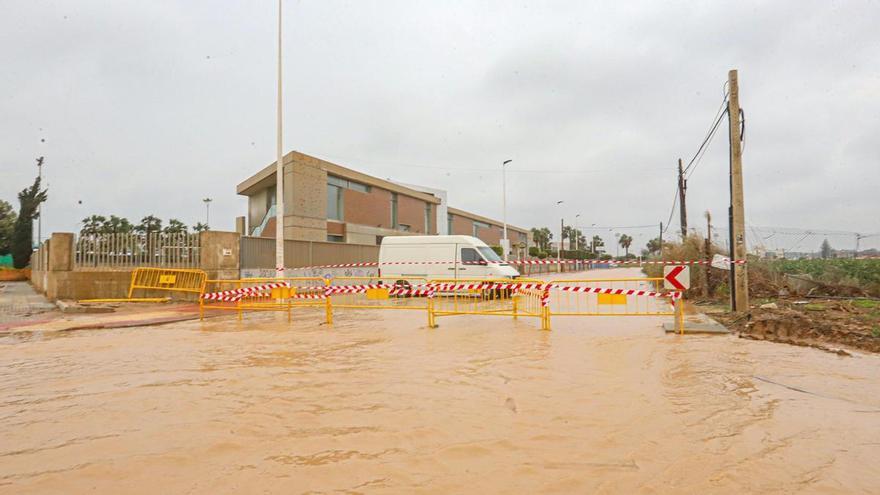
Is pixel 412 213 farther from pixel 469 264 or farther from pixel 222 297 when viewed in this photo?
pixel 222 297

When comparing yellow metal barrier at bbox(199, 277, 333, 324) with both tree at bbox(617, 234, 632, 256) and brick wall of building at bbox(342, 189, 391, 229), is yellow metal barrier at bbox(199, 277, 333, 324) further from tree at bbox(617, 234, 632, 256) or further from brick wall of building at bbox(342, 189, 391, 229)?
tree at bbox(617, 234, 632, 256)

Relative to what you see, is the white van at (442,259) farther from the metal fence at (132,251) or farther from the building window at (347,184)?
the building window at (347,184)

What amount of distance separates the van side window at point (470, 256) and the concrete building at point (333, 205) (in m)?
13.4

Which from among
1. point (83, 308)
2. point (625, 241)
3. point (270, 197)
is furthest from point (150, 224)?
point (625, 241)

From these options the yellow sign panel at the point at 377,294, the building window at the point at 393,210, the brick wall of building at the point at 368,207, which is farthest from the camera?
the building window at the point at 393,210

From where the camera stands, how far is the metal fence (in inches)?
571

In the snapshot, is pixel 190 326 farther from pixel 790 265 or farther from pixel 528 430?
pixel 790 265

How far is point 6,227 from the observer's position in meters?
36.7

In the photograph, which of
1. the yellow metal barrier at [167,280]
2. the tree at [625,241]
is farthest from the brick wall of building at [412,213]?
the tree at [625,241]

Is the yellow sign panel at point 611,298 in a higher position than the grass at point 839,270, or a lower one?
lower

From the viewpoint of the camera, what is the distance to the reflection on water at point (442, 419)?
9.25ft

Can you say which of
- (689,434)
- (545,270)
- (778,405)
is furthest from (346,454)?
(545,270)

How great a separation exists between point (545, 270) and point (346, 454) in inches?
1974

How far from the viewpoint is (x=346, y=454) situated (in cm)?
315
